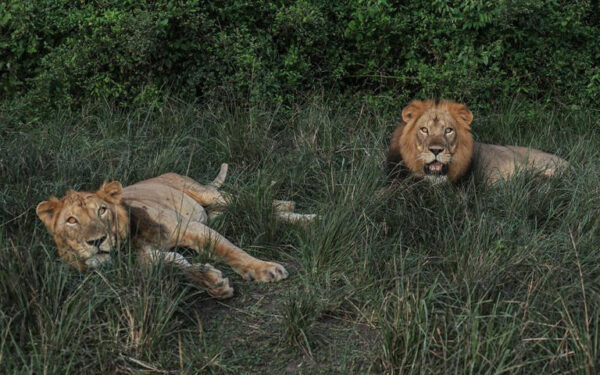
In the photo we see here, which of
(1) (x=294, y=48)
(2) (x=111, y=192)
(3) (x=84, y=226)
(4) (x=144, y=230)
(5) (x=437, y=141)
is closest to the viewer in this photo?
(3) (x=84, y=226)

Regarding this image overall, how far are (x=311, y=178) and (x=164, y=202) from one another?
3.80 feet

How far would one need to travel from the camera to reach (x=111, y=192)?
3875 millimetres

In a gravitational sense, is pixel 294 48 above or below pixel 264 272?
above

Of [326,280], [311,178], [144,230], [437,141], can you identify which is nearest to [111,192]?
[144,230]

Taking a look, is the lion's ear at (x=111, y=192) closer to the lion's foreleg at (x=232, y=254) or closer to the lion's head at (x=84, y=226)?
the lion's head at (x=84, y=226)

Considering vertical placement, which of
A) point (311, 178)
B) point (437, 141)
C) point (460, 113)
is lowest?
point (311, 178)

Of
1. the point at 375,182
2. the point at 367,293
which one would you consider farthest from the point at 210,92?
the point at 367,293

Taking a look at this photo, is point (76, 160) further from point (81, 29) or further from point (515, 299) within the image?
point (515, 299)

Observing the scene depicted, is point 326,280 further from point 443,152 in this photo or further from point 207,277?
point 443,152

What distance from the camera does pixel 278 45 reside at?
7020 mm

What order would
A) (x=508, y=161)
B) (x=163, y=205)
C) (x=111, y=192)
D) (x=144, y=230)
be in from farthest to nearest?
(x=508, y=161) < (x=163, y=205) < (x=144, y=230) < (x=111, y=192)

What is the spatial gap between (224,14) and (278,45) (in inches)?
22.8

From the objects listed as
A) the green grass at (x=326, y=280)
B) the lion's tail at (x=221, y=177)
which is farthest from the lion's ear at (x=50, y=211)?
the lion's tail at (x=221, y=177)

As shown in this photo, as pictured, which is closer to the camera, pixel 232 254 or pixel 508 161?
pixel 232 254
